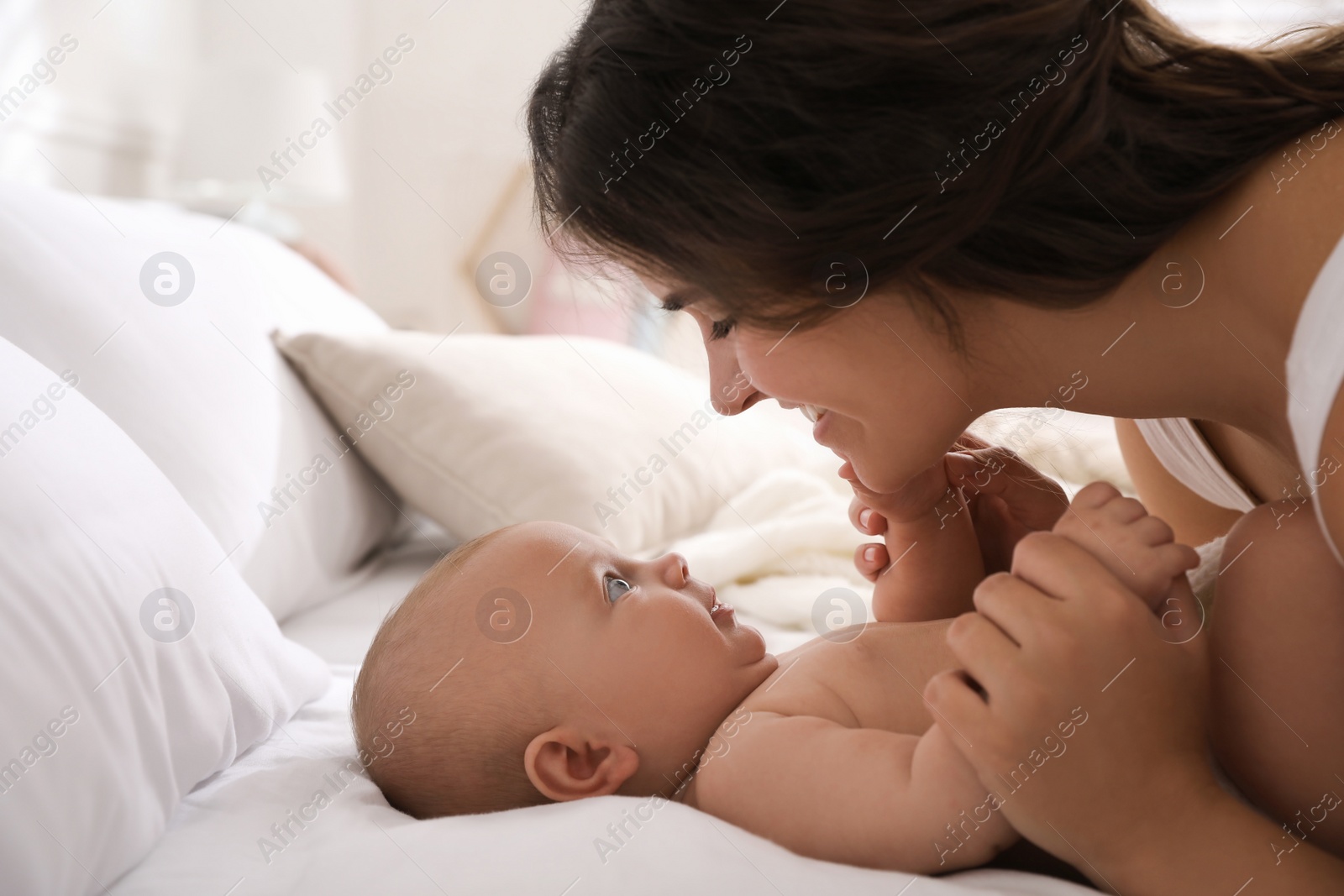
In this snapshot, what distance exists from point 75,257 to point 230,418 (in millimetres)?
229

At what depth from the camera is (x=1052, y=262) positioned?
699mm

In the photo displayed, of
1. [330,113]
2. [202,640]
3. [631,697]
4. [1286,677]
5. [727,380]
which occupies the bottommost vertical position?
[1286,677]

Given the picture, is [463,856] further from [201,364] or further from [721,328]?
[201,364]

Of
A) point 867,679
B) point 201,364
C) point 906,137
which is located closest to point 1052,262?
point 906,137

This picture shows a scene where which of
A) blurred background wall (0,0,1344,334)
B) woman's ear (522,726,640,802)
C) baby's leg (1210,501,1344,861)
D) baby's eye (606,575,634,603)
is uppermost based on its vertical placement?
blurred background wall (0,0,1344,334)

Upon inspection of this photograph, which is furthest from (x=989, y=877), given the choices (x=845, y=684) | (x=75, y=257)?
(x=75, y=257)

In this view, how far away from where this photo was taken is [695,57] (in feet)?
2.12

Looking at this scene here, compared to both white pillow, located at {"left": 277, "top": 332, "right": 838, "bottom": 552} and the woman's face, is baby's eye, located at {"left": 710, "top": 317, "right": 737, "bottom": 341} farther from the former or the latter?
white pillow, located at {"left": 277, "top": 332, "right": 838, "bottom": 552}

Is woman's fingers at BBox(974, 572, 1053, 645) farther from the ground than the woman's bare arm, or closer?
farther from the ground

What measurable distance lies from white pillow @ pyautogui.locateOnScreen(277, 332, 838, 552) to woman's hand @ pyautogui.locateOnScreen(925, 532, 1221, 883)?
2.86 feet

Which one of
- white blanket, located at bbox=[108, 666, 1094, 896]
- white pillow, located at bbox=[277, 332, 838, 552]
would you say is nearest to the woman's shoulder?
white blanket, located at bbox=[108, 666, 1094, 896]

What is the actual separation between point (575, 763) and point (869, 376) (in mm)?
397

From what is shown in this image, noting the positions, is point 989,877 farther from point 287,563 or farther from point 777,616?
point 287,563

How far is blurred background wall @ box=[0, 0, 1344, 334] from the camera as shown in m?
2.21
